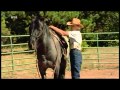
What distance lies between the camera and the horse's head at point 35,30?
16.8ft

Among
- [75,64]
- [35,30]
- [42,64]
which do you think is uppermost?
[35,30]

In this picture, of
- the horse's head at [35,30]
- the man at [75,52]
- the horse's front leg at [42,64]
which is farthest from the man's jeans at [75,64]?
the horse's front leg at [42,64]

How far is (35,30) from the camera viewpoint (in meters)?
5.20

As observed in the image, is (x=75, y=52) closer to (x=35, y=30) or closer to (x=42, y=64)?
(x=35, y=30)

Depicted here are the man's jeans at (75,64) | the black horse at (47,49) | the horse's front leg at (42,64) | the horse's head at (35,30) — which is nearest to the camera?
the man's jeans at (75,64)

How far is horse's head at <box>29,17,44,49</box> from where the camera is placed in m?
5.11

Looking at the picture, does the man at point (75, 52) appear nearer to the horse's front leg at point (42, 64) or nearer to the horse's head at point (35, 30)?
the horse's head at point (35, 30)

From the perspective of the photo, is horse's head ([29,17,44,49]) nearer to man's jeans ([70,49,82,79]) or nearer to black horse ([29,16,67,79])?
black horse ([29,16,67,79])

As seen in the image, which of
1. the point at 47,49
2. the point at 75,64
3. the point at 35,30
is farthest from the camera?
the point at 47,49

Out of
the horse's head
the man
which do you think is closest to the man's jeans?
the man

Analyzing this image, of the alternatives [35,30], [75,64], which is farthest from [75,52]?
[35,30]

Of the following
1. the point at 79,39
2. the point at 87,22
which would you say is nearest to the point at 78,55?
the point at 79,39

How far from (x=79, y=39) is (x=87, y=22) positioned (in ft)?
44.4
